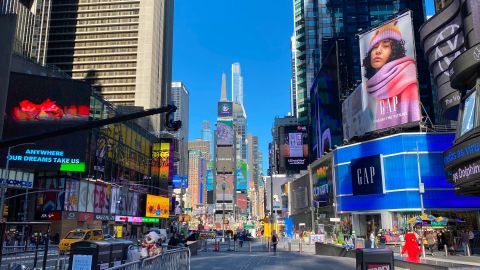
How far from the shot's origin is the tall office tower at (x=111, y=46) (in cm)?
13788

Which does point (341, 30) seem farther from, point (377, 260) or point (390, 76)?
point (377, 260)

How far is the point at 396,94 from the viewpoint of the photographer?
50031mm

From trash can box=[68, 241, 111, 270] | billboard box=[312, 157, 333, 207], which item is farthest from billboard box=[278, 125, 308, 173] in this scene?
trash can box=[68, 241, 111, 270]

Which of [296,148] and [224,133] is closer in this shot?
[296,148]

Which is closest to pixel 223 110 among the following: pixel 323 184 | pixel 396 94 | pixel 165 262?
pixel 323 184

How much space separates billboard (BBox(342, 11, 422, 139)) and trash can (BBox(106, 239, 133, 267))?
41.0 metres

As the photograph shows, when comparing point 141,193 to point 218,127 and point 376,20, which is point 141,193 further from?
point 218,127

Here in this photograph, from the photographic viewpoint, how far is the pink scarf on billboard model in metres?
48.6

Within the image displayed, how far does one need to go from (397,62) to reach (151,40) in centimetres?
10070

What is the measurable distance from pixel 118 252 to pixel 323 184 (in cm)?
5704

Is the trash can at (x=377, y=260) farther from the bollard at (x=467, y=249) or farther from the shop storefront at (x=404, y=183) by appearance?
the shop storefront at (x=404, y=183)

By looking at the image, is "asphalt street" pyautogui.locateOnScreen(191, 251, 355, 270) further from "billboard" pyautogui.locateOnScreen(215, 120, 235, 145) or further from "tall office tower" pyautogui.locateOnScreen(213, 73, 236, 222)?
"billboard" pyautogui.locateOnScreen(215, 120, 235, 145)

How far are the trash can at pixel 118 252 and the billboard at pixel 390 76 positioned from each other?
4101 cm

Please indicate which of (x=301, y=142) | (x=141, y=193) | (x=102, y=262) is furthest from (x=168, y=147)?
(x=102, y=262)
